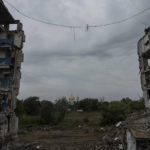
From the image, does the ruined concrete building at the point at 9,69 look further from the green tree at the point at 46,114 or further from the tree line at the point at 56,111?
the green tree at the point at 46,114

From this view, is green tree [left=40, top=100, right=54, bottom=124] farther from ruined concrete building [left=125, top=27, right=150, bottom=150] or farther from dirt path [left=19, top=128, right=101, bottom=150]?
ruined concrete building [left=125, top=27, right=150, bottom=150]

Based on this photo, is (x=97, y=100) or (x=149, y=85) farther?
(x=97, y=100)

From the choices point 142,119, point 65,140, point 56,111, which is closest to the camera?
point 142,119

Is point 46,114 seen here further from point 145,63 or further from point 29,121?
point 145,63

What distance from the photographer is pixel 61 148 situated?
1470 cm

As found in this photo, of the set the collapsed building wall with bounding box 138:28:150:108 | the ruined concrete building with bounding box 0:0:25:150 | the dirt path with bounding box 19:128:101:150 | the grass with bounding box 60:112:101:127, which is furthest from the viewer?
the grass with bounding box 60:112:101:127

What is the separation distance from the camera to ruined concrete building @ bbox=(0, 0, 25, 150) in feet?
37.8

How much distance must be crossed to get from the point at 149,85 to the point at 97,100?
5070cm

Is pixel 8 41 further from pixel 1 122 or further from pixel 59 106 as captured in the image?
pixel 59 106

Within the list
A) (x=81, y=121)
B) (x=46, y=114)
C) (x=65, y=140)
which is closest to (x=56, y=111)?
(x=46, y=114)

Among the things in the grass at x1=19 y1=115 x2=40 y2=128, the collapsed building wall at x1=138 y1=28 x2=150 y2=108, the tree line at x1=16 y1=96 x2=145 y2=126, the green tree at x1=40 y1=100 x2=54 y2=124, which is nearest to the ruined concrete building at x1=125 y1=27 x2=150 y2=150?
the collapsed building wall at x1=138 y1=28 x2=150 y2=108

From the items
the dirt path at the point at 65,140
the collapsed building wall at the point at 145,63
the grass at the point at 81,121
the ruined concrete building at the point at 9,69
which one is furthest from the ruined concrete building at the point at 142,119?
the grass at the point at 81,121

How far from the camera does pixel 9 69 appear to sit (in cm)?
1235

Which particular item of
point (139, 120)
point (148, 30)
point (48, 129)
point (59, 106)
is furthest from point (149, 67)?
point (59, 106)
